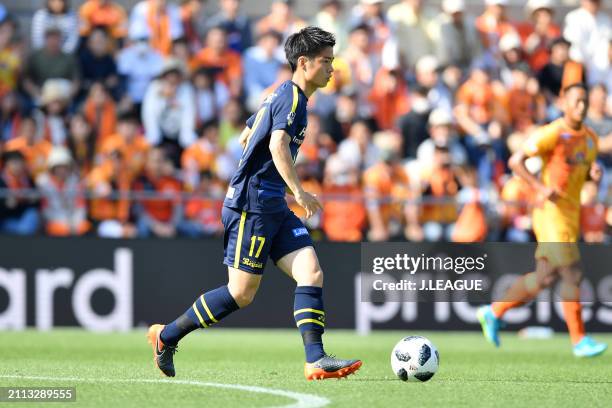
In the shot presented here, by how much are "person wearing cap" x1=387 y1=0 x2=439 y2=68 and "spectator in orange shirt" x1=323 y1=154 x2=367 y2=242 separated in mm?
2991

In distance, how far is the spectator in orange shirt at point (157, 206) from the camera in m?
15.3

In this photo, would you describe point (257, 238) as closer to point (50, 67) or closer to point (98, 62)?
point (50, 67)

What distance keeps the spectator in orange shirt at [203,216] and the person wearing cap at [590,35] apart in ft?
20.4

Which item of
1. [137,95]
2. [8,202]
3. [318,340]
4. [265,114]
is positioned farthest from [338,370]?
[137,95]

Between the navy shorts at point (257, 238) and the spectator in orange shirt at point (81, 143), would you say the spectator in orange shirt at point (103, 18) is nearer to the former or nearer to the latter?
the spectator in orange shirt at point (81, 143)

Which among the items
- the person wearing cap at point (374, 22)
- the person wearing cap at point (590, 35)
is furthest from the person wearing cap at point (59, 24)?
the person wearing cap at point (590, 35)

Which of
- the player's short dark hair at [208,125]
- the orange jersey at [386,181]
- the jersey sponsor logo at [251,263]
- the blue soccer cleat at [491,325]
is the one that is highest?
the player's short dark hair at [208,125]

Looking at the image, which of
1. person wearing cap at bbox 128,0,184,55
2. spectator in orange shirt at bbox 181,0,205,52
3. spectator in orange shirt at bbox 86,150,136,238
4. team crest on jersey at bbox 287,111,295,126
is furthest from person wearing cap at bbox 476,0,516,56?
team crest on jersey at bbox 287,111,295,126

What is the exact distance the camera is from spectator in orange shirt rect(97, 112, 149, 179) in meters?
15.7

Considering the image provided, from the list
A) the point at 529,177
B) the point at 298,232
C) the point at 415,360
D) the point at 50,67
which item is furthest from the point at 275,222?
the point at 50,67

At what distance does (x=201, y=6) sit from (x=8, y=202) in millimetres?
4708

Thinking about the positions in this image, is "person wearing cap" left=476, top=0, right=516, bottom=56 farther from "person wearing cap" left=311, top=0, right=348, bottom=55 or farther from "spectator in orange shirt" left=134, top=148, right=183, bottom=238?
"spectator in orange shirt" left=134, top=148, right=183, bottom=238

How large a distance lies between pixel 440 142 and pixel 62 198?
15.8 ft

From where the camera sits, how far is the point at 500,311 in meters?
11.9
